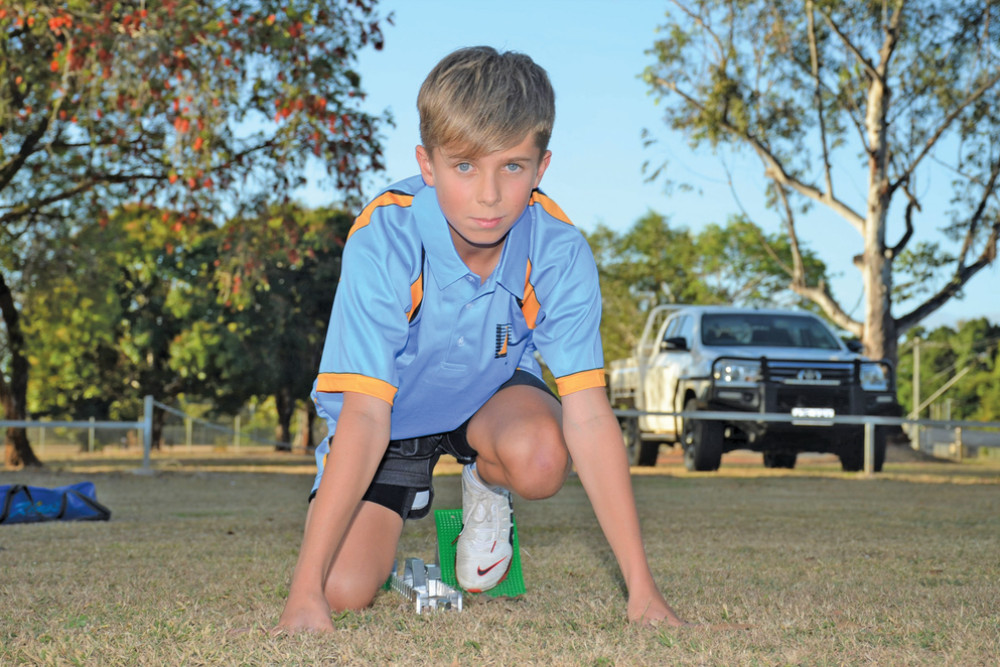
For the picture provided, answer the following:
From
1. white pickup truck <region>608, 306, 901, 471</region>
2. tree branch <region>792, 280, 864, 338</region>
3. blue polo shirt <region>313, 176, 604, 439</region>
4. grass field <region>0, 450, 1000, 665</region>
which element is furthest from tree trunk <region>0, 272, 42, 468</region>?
blue polo shirt <region>313, 176, 604, 439</region>

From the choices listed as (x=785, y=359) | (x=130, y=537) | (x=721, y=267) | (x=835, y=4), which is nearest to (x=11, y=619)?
(x=130, y=537)

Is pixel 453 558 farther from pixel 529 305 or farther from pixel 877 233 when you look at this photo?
pixel 877 233

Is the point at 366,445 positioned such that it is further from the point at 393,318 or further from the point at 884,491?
the point at 884,491

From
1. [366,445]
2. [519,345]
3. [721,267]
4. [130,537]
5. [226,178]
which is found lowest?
[130,537]

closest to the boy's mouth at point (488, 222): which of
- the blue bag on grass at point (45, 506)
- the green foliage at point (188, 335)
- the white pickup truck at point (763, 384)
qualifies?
the blue bag on grass at point (45, 506)

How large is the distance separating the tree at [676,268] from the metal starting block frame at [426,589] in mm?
42854

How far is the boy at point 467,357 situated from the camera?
2867mm

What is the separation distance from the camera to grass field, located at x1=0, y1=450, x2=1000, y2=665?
256 cm

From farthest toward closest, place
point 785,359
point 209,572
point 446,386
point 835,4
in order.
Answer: point 835,4 < point 785,359 < point 209,572 < point 446,386

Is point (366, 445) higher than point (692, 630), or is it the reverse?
point (366, 445)

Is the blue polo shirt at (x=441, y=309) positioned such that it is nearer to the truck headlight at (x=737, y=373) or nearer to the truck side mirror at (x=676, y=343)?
the truck side mirror at (x=676, y=343)

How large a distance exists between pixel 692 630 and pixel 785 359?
422 inches

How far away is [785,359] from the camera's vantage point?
13.1m

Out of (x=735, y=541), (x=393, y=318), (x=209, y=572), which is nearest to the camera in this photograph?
(x=393, y=318)
